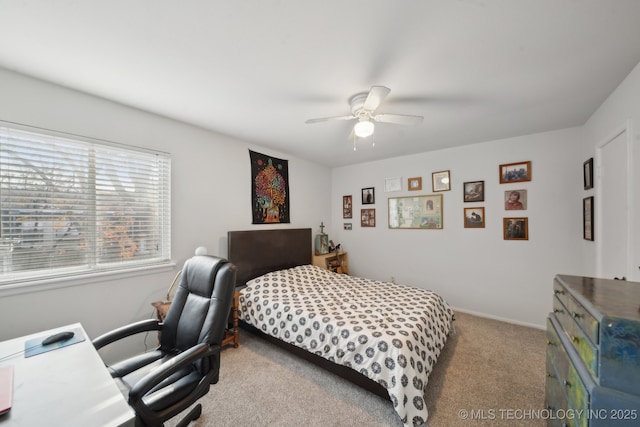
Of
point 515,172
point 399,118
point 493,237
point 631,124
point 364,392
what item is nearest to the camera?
point 631,124

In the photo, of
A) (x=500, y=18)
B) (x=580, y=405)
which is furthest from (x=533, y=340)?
(x=500, y=18)

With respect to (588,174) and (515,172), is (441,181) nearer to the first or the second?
(515,172)

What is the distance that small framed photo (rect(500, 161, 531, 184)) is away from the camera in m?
2.98

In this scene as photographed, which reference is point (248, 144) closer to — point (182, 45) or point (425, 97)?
point (182, 45)

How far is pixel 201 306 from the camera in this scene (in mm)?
1525

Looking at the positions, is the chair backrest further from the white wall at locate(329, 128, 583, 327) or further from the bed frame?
the white wall at locate(329, 128, 583, 327)

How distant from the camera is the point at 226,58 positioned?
1.53 m

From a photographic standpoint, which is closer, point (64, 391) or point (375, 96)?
point (64, 391)

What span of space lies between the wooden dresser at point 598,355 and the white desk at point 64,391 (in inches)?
64.6

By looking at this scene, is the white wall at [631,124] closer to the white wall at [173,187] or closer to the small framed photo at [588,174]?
the small framed photo at [588,174]

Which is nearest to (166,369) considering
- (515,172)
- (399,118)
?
(399,118)

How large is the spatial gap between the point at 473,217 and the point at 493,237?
0.35 m

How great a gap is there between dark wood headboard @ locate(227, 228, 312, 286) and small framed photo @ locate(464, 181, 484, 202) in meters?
2.43

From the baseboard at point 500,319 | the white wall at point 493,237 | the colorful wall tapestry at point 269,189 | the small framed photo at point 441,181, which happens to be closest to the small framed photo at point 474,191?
the white wall at point 493,237
